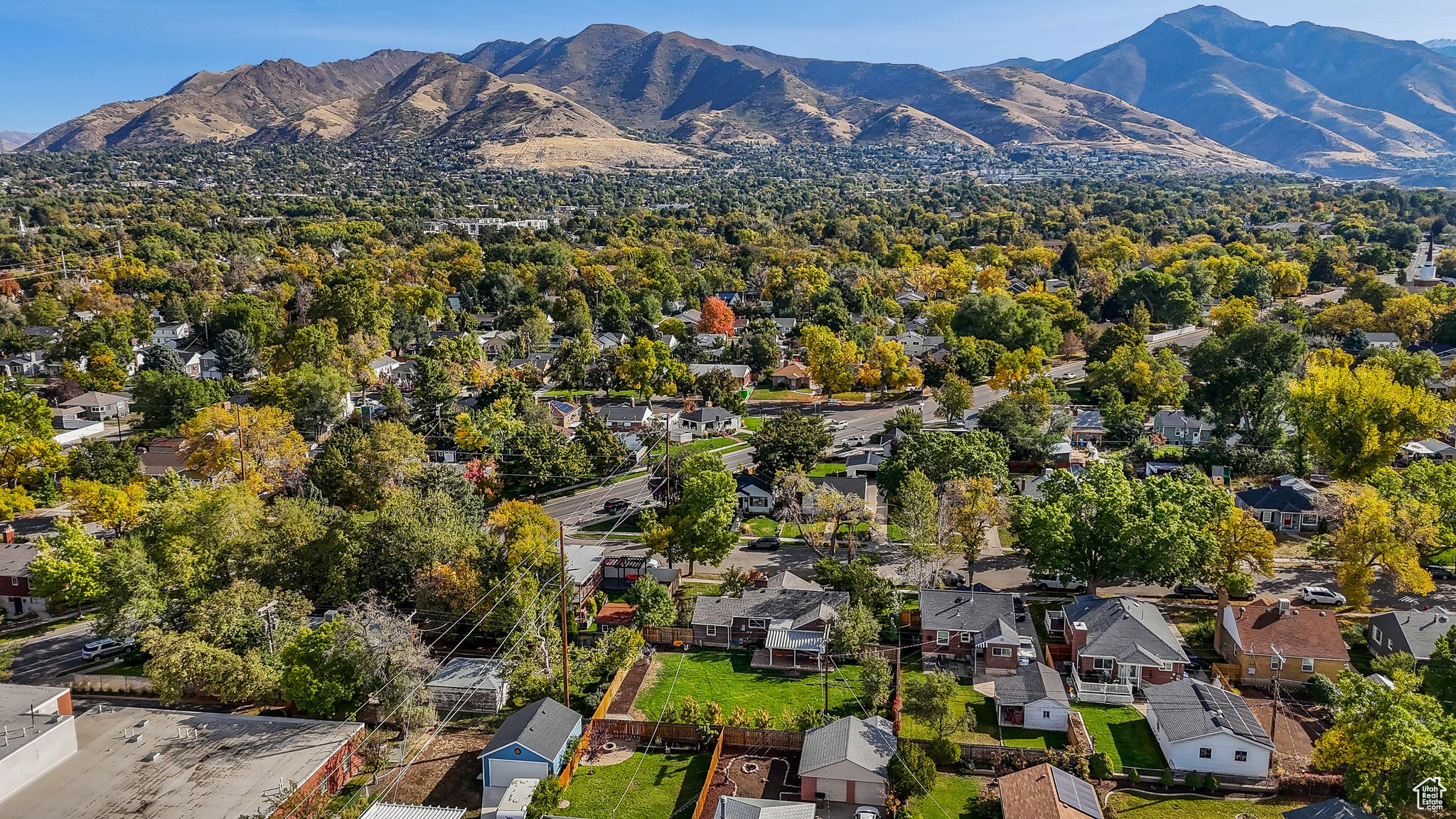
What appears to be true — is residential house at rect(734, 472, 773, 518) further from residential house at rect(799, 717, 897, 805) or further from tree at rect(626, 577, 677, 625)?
residential house at rect(799, 717, 897, 805)

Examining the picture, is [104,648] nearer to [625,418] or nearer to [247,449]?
[247,449]

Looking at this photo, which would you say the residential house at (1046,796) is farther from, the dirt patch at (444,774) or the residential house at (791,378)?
the residential house at (791,378)

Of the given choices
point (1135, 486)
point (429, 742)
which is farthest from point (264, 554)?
point (1135, 486)

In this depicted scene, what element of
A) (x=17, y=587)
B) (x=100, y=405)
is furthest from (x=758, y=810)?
(x=100, y=405)

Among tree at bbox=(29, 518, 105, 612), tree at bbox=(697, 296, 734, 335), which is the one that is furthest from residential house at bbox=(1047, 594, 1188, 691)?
tree at bbox=(697, 296, 734, 335)

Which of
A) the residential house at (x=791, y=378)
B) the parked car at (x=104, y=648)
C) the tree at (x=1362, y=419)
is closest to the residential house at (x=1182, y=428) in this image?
the tree at (x=1362, y=419)
